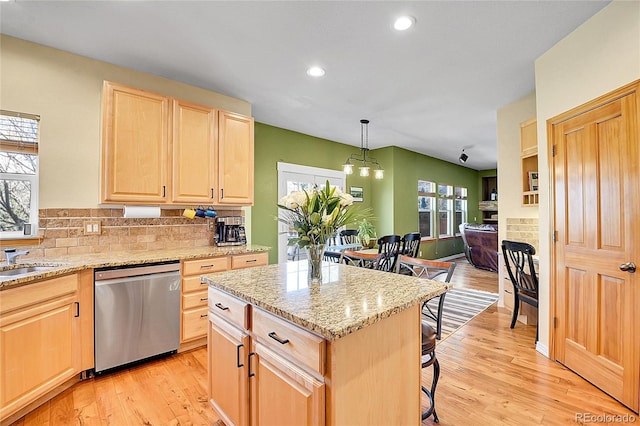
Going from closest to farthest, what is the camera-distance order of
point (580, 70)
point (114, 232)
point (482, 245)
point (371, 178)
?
point (580, 70) < point (114, 232) < point (482, 245) < point (371, 178)

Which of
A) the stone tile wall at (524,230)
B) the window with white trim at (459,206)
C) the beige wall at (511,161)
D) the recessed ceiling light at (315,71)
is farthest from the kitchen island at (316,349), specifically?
the window with white trim at (459,206)

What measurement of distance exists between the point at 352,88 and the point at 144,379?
3.41 metres

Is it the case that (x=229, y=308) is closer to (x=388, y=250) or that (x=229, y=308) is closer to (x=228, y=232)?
(x=228, y=232)

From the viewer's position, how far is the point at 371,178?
6488 millimetres

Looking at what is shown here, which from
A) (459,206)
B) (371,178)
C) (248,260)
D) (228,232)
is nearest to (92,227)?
(228,232)

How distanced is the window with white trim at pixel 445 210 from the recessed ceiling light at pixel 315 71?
574 centimetres

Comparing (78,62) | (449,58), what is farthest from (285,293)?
(78,62)

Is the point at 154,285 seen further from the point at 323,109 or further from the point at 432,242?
the point at 432,242

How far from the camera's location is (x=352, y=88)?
3.33 metres

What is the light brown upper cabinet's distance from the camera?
2604 mm

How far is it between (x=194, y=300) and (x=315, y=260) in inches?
66.5

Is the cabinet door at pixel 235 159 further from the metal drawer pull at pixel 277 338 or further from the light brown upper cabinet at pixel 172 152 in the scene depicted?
the metal drawer pull at pixel 277 338

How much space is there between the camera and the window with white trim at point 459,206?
8492 millimetres

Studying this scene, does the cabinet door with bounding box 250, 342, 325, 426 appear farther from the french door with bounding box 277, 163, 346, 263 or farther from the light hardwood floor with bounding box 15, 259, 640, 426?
the french door with bounding box 277, 163, 346, 263
